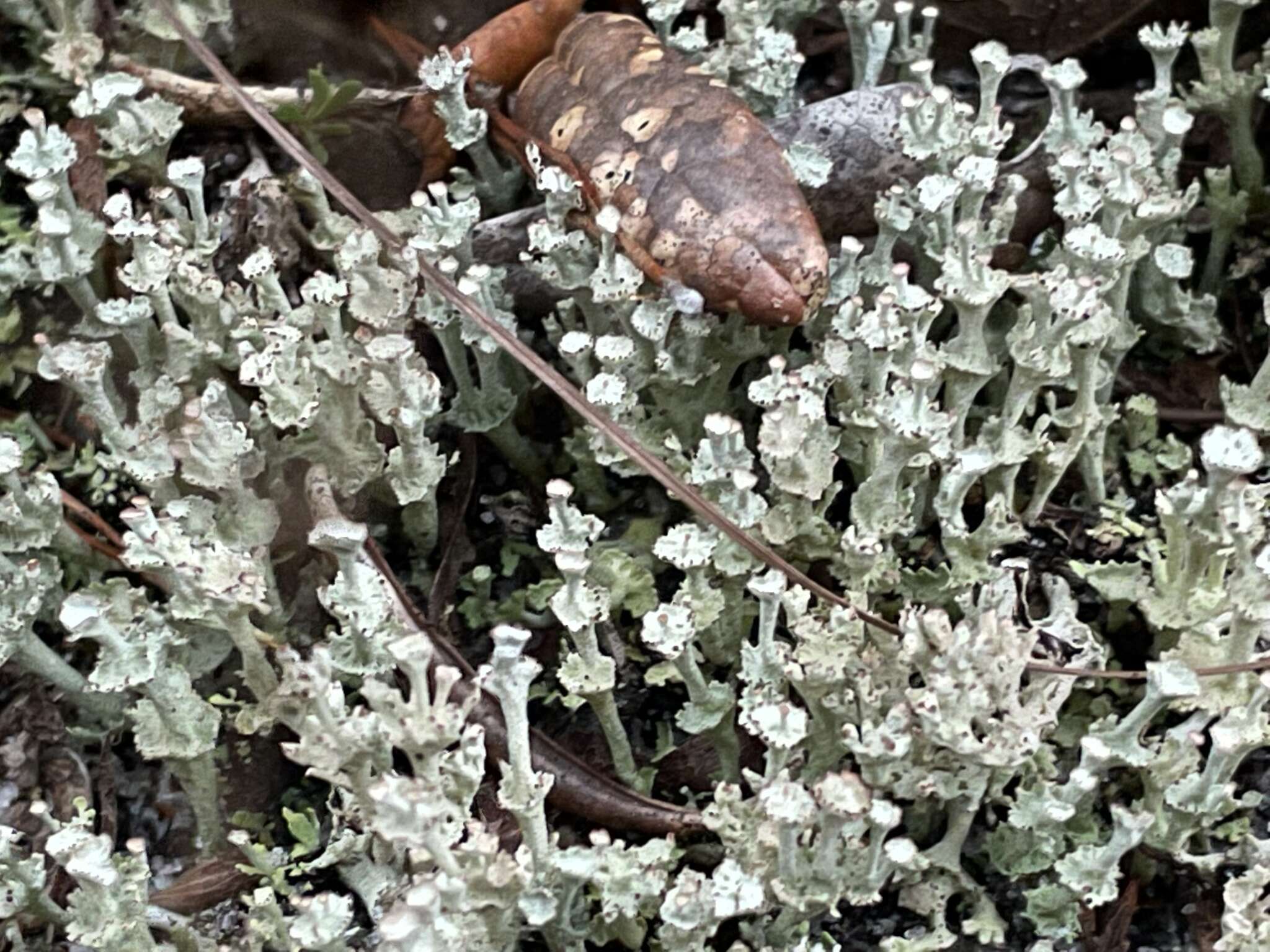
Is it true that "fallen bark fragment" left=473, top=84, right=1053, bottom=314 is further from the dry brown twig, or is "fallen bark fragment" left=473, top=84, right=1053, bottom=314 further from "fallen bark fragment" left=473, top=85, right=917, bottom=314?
the dry brown twig

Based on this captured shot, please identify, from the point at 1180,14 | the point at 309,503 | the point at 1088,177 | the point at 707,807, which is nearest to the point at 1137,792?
the point at 707,807

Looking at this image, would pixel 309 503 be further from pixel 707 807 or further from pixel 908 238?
pixel 908 238

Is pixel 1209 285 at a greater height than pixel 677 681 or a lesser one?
greater

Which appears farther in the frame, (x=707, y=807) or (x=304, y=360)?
(x=304, y=360)

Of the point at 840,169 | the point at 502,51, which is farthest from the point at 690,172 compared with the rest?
the point at 502,51

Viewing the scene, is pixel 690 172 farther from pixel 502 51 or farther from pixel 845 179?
pixel 502 51

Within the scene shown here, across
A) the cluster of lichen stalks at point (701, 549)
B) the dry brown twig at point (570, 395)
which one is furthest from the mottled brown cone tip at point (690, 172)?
the dry brown twig at point (570, 395)
